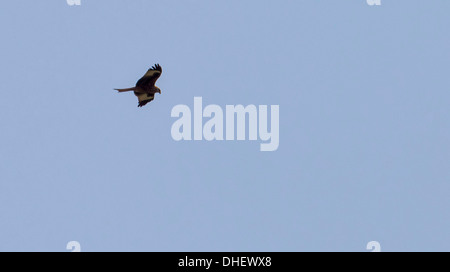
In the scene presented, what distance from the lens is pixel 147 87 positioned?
1964 centimetres

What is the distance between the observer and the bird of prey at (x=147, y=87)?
19.2 m

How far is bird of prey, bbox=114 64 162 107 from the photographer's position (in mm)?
19156

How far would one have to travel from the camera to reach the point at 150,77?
19.3m

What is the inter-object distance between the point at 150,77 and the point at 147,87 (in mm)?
417

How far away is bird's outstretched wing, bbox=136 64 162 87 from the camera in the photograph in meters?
19.1

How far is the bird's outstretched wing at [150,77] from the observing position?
62.7 ft
